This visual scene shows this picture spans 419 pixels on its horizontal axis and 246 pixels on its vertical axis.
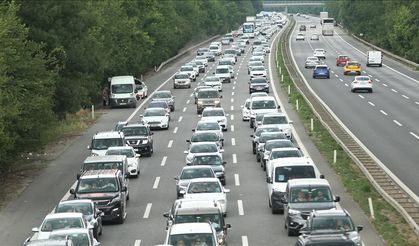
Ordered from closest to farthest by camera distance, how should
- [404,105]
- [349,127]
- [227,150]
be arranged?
[227,150] → [349,127] → [404,105]

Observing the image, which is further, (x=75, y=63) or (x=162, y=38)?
(x=162, y=38)

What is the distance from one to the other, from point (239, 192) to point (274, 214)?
4.82 meters

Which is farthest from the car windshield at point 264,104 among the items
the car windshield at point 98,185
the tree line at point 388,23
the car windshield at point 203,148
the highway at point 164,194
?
the tree line at point 388,23

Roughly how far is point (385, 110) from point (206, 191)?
117 feet

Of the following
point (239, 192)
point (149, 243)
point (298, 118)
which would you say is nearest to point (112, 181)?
point (149, 243)

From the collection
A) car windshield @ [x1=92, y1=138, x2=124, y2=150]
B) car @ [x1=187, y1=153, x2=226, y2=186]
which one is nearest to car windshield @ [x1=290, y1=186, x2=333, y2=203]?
car @ [x1=187, y1=153, x2=226, y2=186]

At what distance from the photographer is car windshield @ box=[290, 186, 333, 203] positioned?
2962cm

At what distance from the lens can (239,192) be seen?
37781 mm

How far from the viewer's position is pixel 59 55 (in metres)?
59.1

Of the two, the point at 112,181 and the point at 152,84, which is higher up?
the point at 112,181

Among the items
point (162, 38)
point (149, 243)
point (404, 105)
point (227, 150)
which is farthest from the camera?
point (162, 38)

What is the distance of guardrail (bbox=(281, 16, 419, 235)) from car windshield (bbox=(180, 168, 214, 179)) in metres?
6.27

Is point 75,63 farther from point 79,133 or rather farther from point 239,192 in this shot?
point 239,192

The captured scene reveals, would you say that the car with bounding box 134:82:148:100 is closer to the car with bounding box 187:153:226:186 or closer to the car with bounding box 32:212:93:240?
the car with bounding box 187:153:226:186
